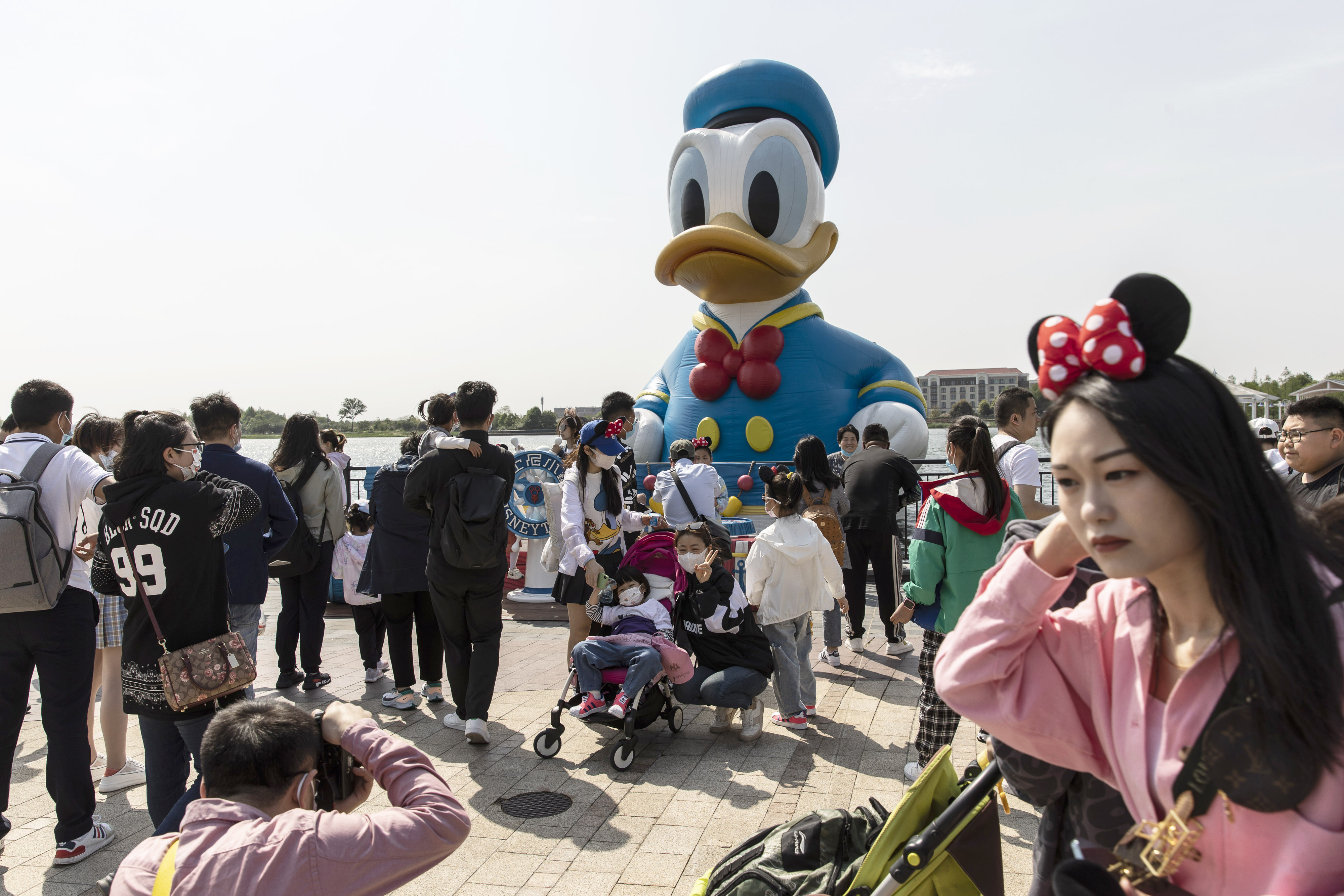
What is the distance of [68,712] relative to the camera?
3299 mm

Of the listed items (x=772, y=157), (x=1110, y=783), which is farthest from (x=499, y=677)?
(x=772, y=157)

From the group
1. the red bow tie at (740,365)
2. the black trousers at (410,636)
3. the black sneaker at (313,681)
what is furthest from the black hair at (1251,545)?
the red bow tie at (740,365)

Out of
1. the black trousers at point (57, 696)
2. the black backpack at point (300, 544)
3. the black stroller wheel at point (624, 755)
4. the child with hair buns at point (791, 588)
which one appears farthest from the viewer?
the black backpack at point (300, 544)

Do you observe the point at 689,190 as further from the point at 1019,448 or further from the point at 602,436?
the point at 1019,448

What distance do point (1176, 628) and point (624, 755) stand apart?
3.34 metres

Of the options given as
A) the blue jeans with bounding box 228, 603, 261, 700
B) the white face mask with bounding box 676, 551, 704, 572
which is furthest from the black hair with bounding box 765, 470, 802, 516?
the blue jeans with bounding box 228, 603, 261, 700

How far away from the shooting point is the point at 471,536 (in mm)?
→ 4449

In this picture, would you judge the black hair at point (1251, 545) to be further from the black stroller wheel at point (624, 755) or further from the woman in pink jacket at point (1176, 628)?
the black stroller wheel at point (624, 755)

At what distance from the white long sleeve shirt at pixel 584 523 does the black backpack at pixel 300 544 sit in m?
1.74

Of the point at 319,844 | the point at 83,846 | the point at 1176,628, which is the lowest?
the point at 83,846

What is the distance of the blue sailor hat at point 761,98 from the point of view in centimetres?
1033

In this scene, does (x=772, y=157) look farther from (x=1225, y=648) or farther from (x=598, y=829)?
(x=1225, y=648)

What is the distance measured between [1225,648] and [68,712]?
3.84m

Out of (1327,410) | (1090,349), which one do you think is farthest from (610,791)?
(1327,410)
